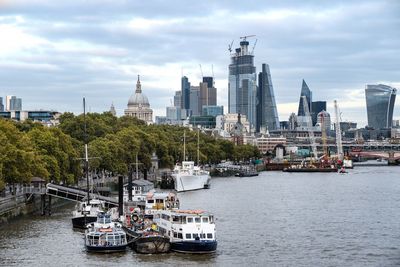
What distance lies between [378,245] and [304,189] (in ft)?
223

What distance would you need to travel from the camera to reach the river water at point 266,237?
54.5 metres

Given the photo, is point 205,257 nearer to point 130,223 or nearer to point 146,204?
point 130,223

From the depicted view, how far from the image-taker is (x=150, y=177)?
140 m

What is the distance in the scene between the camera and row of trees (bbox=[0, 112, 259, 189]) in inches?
3059

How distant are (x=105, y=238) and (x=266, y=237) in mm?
13964

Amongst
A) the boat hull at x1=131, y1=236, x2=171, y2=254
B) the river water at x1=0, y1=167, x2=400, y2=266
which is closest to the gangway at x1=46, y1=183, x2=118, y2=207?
the river water at x1=0, y1=167, x2=400, y2=266

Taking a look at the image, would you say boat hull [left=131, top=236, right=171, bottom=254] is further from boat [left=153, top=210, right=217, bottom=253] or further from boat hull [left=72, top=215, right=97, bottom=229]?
boat hull [left=72, top=215, right=97, bottom=229]

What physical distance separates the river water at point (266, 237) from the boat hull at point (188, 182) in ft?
59.3

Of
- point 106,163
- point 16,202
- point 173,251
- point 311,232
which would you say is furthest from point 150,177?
point 173,251

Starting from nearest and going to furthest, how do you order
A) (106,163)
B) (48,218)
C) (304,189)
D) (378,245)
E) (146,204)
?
(378,245) → (146,204) → (48,218) → (106,163) → (304,189)

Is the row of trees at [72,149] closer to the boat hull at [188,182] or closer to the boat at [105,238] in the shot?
the boat hull at [188,182]

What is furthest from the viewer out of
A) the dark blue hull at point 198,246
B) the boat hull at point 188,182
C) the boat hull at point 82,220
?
the boat hull at point 188,182

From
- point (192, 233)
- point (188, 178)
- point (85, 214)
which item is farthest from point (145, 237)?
point (188, 178)

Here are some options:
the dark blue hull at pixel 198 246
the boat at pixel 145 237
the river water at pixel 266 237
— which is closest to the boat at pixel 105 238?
the river water at pixel 266 237
